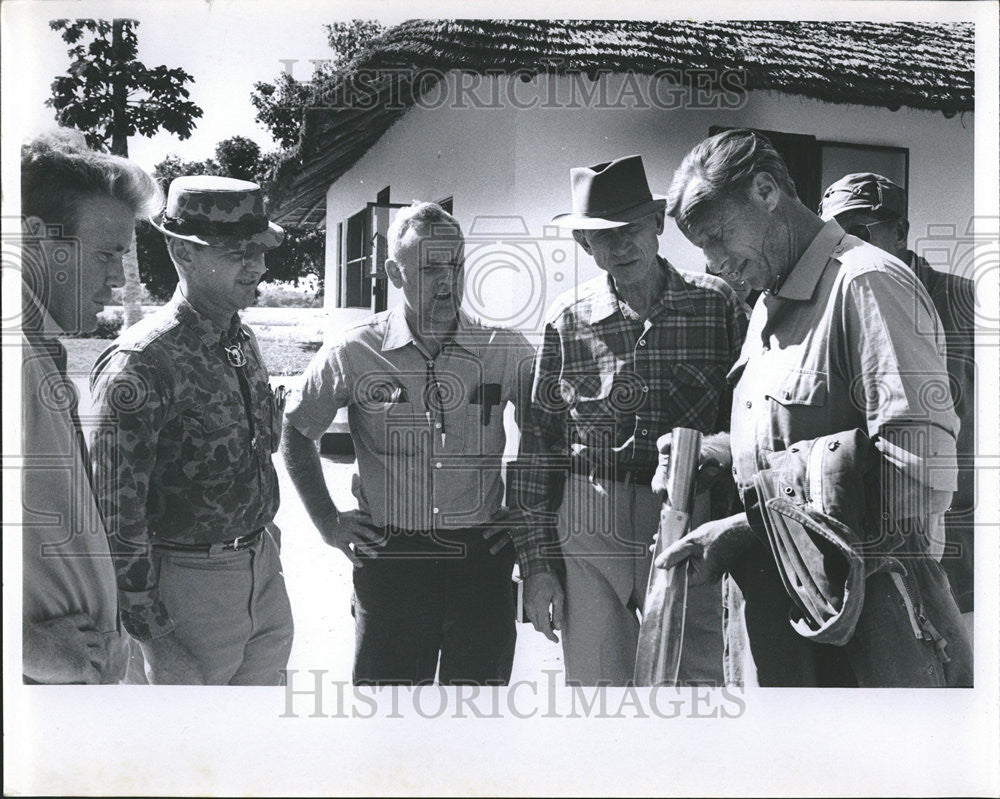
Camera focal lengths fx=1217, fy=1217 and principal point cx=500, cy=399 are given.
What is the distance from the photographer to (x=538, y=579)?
4613 millimetres

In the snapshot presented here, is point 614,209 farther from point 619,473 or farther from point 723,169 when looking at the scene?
point 619,473

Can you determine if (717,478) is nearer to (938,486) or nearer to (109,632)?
(938,486)

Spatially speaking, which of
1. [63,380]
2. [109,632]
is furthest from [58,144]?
[109,632]

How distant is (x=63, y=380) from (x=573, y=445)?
75.8 inches

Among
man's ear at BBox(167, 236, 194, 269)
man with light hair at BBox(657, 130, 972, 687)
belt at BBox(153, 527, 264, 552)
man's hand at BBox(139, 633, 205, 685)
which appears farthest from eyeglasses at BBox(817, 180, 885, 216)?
man's hand at BBox(139, 633, 205, 685)

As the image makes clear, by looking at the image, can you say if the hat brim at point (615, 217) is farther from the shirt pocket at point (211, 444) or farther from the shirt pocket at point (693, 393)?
the shirt pocket at point (211, 444)

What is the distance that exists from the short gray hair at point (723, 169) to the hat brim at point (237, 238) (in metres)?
1.48

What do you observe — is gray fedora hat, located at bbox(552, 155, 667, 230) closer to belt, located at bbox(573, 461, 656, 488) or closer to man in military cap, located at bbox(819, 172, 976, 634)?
man in military cap, located at bbox(819, 172, 976, 634)

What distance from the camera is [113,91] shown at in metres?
4.61

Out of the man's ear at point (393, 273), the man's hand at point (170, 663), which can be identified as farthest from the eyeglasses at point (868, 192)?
the man's hand at point (170, 663)

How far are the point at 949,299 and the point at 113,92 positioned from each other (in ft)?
10.7

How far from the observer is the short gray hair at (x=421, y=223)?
15.1 ft

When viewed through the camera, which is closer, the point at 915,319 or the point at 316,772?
the point at 915,319

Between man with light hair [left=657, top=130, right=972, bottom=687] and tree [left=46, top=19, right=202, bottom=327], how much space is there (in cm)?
191
